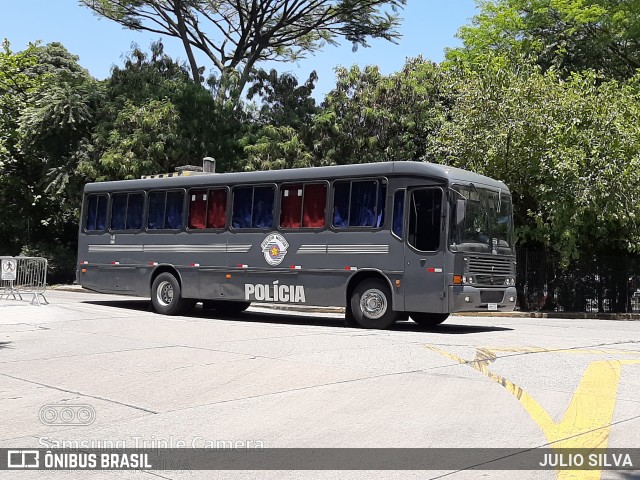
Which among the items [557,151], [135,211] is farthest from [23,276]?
[557,151]

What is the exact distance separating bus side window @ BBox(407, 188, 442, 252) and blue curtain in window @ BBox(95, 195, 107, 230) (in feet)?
31.6

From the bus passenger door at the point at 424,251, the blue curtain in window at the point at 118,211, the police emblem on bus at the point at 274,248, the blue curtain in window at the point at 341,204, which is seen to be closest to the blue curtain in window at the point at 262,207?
the police emblem on bus at the point at 274,248

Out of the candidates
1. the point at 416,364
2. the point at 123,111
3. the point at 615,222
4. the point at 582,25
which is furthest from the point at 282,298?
the point at 582,25

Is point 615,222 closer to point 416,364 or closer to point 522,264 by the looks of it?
point 522,264

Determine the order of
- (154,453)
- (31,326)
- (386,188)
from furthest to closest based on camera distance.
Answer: (386,188) → (31,326) → (154,453)

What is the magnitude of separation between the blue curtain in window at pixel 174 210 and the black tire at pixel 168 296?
125cm

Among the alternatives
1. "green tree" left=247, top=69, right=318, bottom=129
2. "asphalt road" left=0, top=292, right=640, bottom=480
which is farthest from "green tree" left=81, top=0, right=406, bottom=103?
"asphalt road" left=0, top=292, right=640, bottom=480

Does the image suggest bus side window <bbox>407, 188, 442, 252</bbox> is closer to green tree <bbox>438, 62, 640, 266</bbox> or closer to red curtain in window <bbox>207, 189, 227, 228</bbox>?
red curtain in window <bbox>207, 189, 227, 228</bbox>

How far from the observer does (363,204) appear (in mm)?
16953

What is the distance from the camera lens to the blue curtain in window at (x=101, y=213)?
2200 cm

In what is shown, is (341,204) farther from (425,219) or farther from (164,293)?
(164,293)

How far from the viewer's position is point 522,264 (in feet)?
89.2

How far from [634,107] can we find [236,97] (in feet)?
59.0

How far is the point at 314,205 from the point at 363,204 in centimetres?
129
